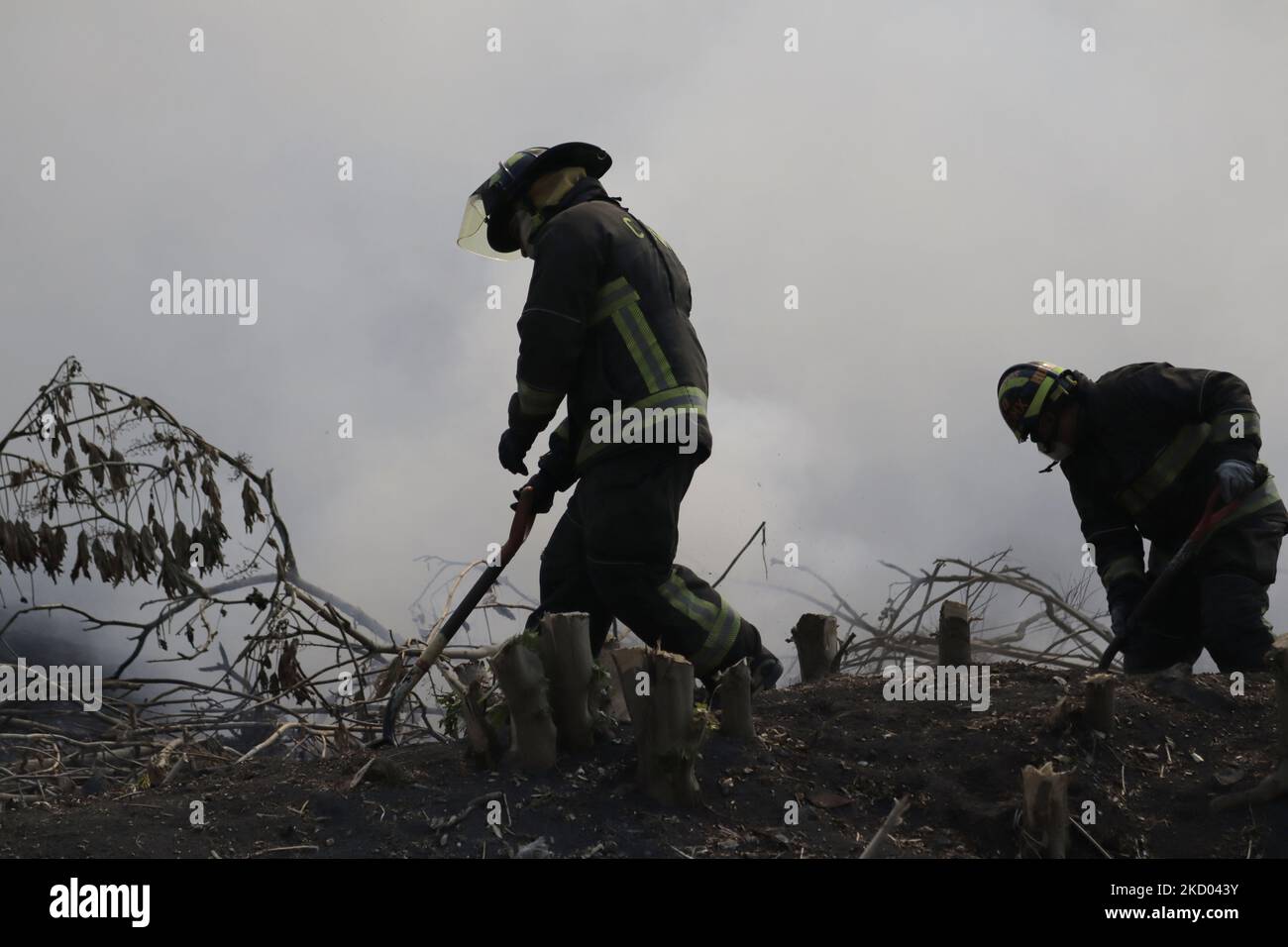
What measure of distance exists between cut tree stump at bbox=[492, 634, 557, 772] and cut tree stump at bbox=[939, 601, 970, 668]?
7.17 ft

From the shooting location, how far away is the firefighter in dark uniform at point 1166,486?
5.72m

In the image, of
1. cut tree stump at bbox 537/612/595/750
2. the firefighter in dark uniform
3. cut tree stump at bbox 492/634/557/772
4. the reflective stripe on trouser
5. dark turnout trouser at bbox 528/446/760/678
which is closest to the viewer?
cut tree stump at bbox 492/634/557/772

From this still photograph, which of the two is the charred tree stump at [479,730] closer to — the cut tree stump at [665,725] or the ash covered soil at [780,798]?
the ash covered soil at [780,798]

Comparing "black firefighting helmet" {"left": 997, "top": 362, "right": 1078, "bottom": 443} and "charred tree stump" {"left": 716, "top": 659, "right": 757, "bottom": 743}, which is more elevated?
"black firefighting helmet" {"left": 997, "top": 362, "right": 1078, "bottom": 443}

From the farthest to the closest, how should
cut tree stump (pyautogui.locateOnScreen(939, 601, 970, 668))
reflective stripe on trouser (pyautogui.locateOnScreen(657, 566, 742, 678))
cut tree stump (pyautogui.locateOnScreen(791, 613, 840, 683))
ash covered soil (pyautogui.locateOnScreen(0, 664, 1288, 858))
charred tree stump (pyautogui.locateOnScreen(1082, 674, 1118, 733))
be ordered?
1. cut tree stump (pyautogui.locateOnScreen(791, 613, 840, 683))
2. cut tree stump (pyautogui.locateOnScreen(939, 601, 970, 668))
3. reflective stripe on trouser (pyautogui.locateOnScreen(657, 566, 742, 678))
4. charred tree stump (pyautogui.locateOnScreen(1082, 674, 1118, 733))
5. ash covered soil (pyautogui.locateOnScreen(0, 664, 1288, 858))

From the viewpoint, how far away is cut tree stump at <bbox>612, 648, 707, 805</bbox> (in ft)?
12.7

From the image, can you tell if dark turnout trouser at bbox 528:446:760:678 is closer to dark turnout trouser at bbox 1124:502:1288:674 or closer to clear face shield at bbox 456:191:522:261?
clear face shield at bbox 456:191:522:261

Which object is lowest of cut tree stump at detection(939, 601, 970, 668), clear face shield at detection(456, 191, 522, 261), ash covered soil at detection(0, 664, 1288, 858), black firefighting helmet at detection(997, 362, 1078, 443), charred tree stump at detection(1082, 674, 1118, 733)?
ash covered soil at detection(0, 664, 1288, 858)

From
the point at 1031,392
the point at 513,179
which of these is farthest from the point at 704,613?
the point at 1031,392

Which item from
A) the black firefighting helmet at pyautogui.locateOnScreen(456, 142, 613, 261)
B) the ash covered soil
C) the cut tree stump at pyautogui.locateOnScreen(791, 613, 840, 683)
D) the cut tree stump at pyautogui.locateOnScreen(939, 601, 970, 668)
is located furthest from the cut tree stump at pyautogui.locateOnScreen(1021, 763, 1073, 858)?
the black firefighting helmet at pyautogui.locateOnScreen(456, 142, 613, 261)

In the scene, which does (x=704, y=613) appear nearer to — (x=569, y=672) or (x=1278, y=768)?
(x=569, y=672)

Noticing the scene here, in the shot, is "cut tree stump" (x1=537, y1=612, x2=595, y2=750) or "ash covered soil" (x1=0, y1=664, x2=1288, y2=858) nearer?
"ash covered soil" (x1=0, y1=664, x2=1288, y2=858)

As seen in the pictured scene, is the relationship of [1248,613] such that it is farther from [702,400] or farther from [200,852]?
[200,852]

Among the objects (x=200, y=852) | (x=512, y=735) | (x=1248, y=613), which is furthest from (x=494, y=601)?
(x=1248, y=613)
